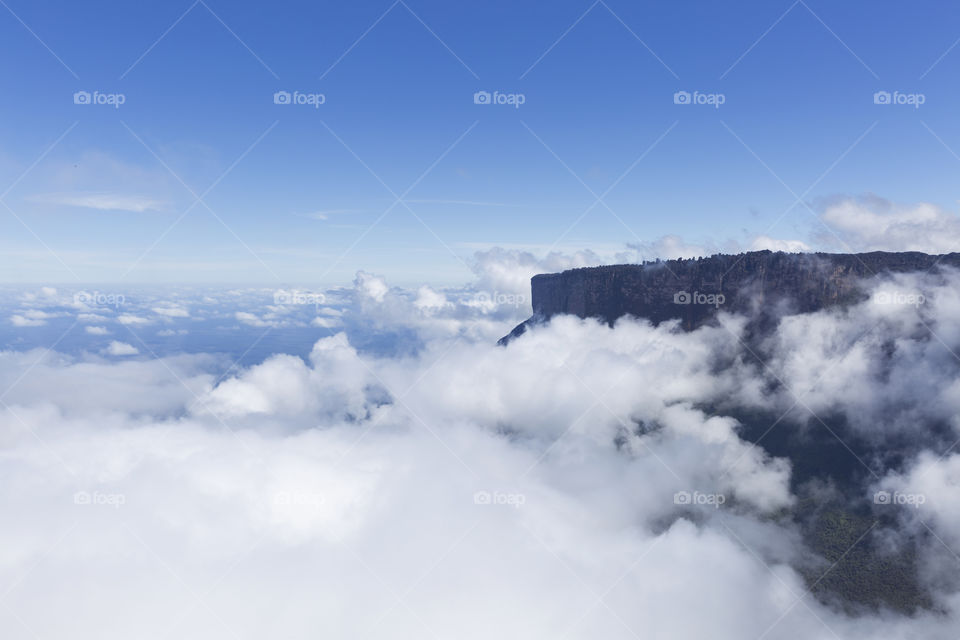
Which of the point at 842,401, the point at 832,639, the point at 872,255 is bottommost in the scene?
the point at 832,639

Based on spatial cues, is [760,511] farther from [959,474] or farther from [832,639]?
[959,474]

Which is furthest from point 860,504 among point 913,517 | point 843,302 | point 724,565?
point 843,302

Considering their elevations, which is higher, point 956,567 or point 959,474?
point 959,474

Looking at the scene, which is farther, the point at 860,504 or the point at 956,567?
the point at 860,504

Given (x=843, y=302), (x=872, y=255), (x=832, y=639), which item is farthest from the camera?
(x=843, y=302)

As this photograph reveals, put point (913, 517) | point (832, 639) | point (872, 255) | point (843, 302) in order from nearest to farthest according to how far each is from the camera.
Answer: point (832, 639) → point (913, 517) → point (872, 255) → point (843, 302)

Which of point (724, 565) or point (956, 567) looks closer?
point (956, 567)

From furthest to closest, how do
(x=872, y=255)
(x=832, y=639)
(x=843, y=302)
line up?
(x=843, y=302) → (x=872, y=255) → (x=832, y=639)

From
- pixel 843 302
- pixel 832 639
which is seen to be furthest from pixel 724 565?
pixel 843 302

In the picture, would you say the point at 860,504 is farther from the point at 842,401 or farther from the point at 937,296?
the point at 937,296
